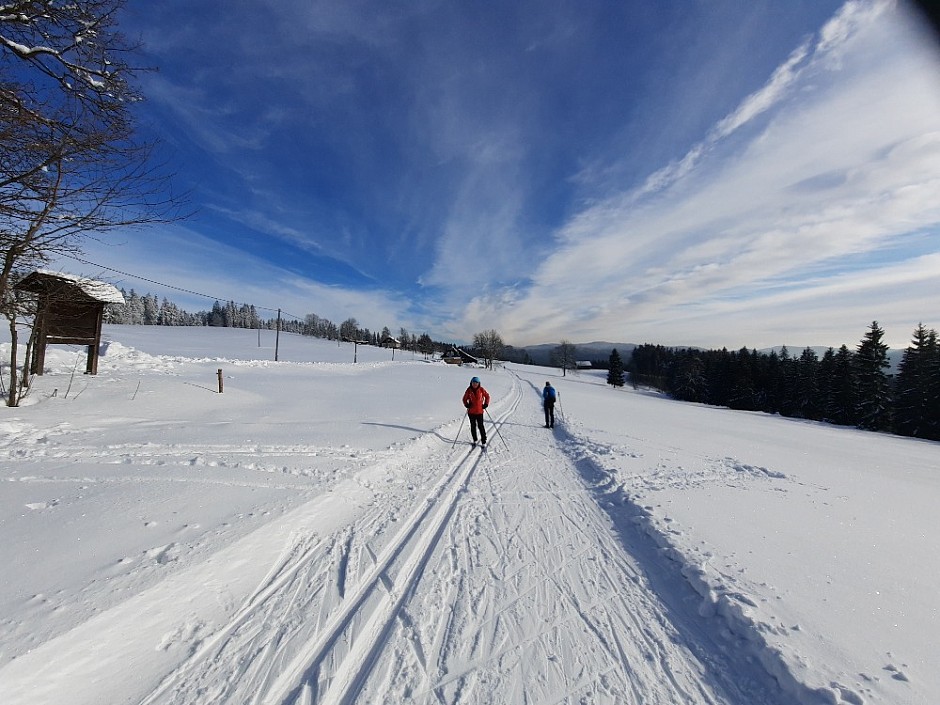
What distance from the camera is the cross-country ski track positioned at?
2393 mm

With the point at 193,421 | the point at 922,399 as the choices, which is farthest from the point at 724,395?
Answer: the point at 193,421

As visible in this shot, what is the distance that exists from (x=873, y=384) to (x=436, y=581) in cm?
4972

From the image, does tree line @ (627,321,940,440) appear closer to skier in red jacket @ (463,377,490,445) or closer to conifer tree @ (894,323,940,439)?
conifer tree @ (894,323,940,439)

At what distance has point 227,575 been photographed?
339 cm

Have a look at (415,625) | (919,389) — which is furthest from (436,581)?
(919,389)

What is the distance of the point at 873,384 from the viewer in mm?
33375

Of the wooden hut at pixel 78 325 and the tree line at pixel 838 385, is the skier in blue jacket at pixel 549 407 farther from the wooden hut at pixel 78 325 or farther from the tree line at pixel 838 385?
the tree line at pixel 838 385

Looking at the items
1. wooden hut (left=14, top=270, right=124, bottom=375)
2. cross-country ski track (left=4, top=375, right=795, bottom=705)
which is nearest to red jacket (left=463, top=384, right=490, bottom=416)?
cross-country ski track (left=4, top=375, right=795, bottom=705)

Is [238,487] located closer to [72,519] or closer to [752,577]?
[72,519]

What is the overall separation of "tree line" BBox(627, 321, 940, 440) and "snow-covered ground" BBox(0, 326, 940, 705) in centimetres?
3890

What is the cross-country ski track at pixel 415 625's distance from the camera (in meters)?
2.39

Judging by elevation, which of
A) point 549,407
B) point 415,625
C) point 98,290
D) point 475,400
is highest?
point 98,290

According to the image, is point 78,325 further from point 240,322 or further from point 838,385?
point 240,322

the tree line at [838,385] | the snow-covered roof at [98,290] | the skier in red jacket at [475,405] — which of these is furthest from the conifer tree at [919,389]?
the snow-covered roof at [98,290]
